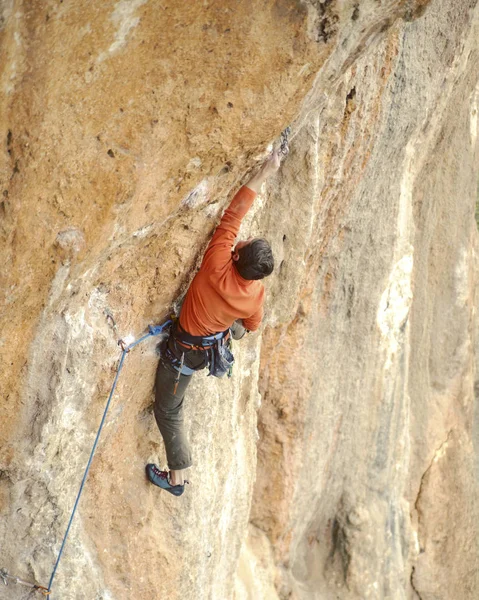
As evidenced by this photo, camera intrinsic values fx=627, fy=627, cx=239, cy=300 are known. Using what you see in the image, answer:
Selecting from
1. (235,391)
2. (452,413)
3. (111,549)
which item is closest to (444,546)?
(452,413)

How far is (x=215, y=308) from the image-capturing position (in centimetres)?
392

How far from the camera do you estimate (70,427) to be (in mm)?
3869

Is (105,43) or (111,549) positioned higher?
(105,43)

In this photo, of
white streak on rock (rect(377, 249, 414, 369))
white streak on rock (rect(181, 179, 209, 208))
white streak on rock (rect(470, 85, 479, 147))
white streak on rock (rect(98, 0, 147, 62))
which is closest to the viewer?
white streak on rock (rect(98, 0, 147, 62))

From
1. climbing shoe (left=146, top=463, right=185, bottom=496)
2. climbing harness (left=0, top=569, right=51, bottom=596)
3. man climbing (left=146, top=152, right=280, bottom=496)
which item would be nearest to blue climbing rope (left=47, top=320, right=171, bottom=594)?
climbing harness (left=0, top=569, right=51, bottom=596)

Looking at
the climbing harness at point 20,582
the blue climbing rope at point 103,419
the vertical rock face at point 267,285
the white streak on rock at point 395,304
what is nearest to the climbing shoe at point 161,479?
the vertical rock face at point 267,285

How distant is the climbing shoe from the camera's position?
4.66 m

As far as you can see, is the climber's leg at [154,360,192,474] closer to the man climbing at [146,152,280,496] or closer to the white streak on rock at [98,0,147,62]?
the man climbing at [146,152,280,496]

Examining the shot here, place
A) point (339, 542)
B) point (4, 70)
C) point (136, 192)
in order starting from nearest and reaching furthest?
point (4, 70) < point (136, 192) < point (339, 542)

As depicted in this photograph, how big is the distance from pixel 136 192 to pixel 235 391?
267cm

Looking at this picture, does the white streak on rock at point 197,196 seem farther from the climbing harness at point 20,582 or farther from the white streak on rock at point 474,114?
the white streak on rock at point 474,114

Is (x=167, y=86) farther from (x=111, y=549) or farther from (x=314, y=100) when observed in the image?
(x=111, y=549)

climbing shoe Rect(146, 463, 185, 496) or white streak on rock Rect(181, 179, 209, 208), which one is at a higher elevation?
white streak on rock Rect(181, 179, 209, 208)

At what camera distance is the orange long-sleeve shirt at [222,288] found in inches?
152
